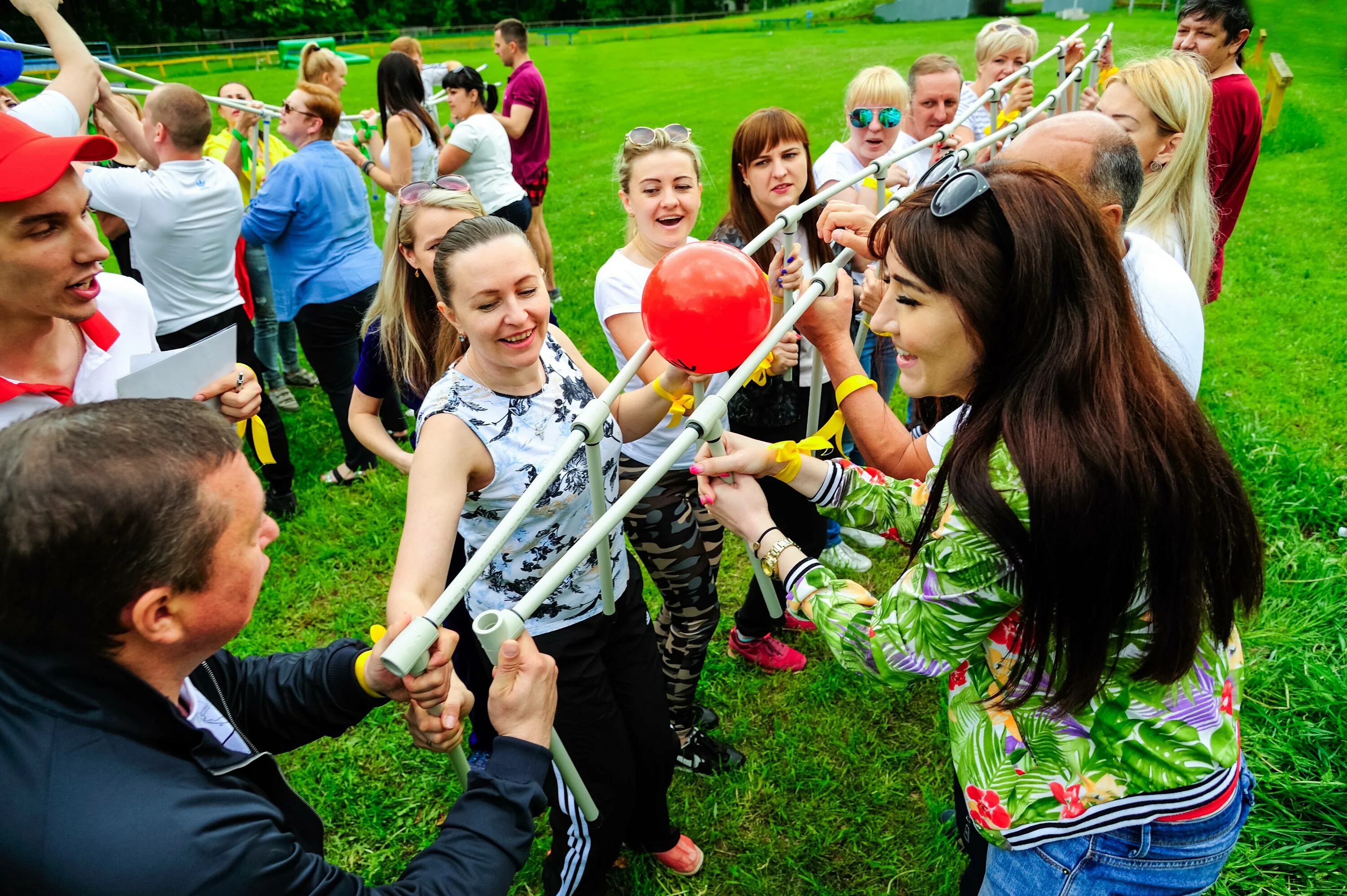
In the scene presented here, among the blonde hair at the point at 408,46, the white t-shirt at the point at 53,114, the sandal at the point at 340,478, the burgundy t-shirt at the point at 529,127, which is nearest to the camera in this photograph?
the white t-shirt at the point at 53,114

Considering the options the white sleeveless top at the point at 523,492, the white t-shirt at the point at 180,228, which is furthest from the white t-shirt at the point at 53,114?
the white sleeveless top at the point at 523,492

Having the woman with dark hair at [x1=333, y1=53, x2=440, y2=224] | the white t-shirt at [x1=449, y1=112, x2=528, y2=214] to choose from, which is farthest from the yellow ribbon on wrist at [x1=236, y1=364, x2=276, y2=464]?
the white t-shirt at [x1=449, y1=112, x2=528, y2=214]

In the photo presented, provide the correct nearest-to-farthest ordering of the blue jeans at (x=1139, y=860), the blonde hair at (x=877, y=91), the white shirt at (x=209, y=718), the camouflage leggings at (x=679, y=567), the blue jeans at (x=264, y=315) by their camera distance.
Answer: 1. the white shirt at (x=209, y=718)
2. the blue jeans at (x=1139, y=860)
3. the camouflage leggings at (x=679, y=567)
4. the blonde hair at (x=877, y=91)
5. the blue jeans at (x=264, y=315)

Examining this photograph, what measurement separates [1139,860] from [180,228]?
208 inches

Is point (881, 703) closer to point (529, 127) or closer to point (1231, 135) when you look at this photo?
point (1231, 135)

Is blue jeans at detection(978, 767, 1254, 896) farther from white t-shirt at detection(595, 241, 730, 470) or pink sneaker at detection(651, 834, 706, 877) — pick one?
white t-shirt at detection(595, 241, 730, 470)

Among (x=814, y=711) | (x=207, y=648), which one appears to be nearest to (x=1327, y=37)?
(x=814, y=711)

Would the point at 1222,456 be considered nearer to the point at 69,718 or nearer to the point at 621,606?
the point at 621,606

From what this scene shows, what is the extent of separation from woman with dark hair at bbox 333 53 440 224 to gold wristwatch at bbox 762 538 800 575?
5239mm

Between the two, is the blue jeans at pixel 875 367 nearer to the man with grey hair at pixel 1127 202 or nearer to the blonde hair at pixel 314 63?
the man with grey hair at pixel 1127 202

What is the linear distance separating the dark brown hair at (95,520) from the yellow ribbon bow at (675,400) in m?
1.32

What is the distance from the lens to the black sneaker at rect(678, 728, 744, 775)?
11.2 ft

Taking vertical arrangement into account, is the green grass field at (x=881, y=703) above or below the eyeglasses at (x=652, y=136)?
below

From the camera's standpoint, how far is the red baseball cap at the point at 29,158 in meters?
2.04
